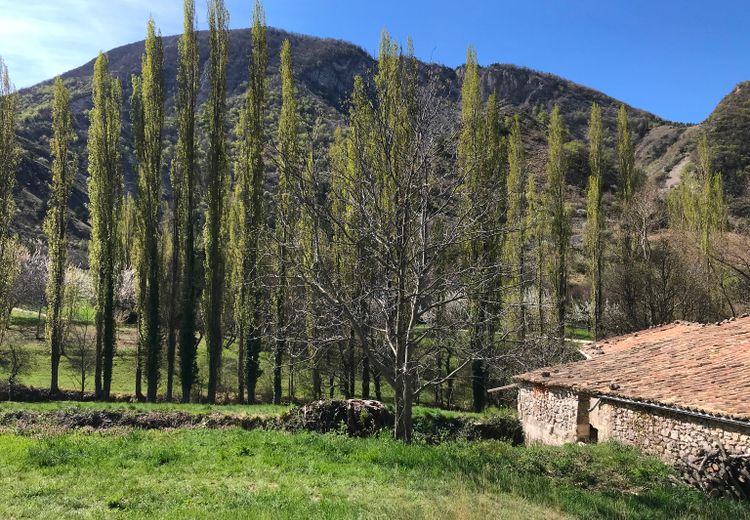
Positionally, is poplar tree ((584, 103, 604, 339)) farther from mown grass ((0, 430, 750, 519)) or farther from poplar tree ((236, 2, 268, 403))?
mown grass ((0, 430, 750, 519))

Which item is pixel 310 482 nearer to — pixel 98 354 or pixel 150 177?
pixel 98 354

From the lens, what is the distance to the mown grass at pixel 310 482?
18.4 ft

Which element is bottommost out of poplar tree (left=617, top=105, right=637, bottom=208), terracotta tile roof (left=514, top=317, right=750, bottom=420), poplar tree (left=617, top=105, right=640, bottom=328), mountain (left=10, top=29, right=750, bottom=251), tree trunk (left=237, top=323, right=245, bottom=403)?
tree trunk (left=237, top=323, right=245, bottom=403)

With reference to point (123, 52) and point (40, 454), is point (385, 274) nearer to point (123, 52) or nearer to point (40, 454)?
point (40, 454)

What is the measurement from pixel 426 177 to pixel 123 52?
131548 millimetres

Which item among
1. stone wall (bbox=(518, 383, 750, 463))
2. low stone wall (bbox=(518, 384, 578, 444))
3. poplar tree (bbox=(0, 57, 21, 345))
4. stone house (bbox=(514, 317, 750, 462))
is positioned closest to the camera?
stone wall (bbox=(518, 383, 750, 463))

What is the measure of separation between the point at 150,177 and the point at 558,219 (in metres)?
20.5

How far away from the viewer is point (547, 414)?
15.8m

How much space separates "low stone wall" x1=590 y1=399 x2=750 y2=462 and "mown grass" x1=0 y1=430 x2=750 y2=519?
1.50m

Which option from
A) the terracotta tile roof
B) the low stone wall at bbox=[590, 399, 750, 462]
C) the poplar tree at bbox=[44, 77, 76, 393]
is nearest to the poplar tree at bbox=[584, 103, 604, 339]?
the terracotta tile roof

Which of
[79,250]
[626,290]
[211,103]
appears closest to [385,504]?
[211,103]

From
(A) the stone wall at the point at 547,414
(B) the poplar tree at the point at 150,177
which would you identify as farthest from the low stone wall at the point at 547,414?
(B) the poplar tree at the point at 150,177

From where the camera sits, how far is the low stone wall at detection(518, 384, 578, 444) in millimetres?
14656

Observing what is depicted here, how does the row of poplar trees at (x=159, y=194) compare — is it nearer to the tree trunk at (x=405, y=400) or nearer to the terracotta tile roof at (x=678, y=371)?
the terracotta tile roof at (x=678, y=371)
